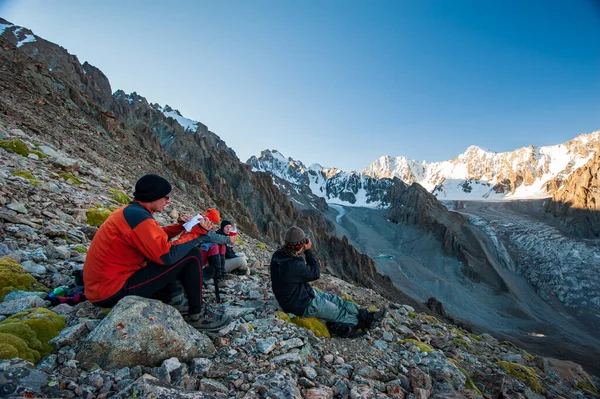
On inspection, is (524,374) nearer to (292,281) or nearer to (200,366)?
(292,281)

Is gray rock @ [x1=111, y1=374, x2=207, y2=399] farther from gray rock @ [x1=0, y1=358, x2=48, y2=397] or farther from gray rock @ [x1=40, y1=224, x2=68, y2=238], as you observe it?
gray rock @ [x1=40, y1=224, x2=68, y2=238]

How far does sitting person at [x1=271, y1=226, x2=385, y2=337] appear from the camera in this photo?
606 centimetres

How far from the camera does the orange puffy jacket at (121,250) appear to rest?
3982 mm

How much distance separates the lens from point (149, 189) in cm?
A: 441

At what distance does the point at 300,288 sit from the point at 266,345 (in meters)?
1.74

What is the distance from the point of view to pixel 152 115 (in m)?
94.4

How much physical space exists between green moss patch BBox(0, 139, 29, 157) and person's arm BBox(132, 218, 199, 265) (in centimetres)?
1204

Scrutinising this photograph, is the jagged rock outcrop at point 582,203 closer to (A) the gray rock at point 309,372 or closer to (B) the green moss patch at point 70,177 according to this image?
(A) the gray rock at point 309,372

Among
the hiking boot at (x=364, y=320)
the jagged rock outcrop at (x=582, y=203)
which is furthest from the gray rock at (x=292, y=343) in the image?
the jagged rock outcrop at (x=582, y=203)

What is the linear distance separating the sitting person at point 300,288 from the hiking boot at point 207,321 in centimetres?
152

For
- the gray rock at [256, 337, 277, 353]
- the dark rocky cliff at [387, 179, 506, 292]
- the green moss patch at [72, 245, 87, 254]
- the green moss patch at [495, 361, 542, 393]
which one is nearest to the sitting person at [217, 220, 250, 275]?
the green moss patch at [72, 245, 87, 254]

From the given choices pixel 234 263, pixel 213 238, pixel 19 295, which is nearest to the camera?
pixel 19 295

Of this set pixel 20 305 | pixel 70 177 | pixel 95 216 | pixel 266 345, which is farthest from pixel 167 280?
pixel 70 177

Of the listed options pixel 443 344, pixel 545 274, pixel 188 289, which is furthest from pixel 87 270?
pixel 545 274
